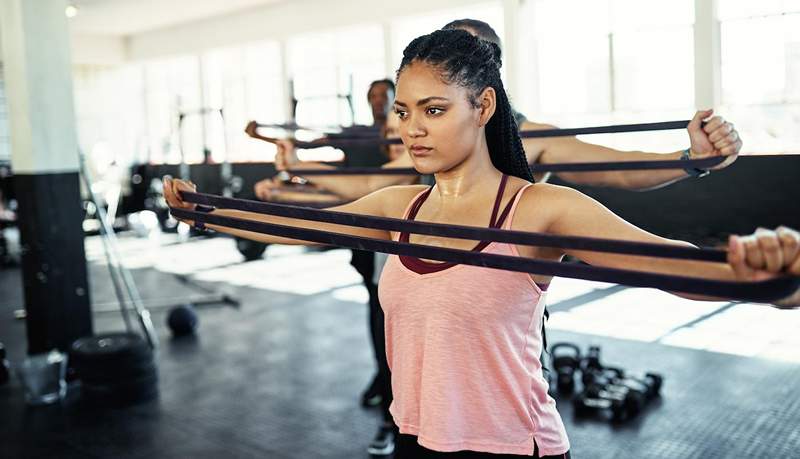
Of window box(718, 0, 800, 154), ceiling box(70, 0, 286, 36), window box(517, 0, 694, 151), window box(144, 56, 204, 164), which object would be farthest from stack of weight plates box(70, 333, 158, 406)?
window box(144, 56, 204, 164)

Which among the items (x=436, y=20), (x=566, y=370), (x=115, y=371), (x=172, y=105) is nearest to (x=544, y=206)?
(x=566, y=370)

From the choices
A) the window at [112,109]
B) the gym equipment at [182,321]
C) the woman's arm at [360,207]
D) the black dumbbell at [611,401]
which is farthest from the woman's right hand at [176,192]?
the window at [112,109]

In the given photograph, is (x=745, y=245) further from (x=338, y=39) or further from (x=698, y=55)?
(x=338, y=39)

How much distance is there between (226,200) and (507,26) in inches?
310

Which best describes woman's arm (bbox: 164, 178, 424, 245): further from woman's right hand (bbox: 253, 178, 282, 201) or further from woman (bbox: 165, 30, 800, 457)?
woman's right hand (bbox: 253, 178, 282, 201)

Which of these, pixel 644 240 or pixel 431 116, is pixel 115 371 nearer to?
pixel 431 116

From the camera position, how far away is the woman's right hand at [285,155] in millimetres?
2326

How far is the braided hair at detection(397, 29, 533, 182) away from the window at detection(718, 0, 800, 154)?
663 centimetres

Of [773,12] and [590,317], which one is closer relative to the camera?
[590,317]

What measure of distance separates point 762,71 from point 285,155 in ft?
20.9

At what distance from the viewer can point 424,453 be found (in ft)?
3.94

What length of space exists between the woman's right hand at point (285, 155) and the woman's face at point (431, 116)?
1184mm

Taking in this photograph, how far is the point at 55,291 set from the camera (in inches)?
166

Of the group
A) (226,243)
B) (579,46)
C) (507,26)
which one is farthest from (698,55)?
(226,243)
